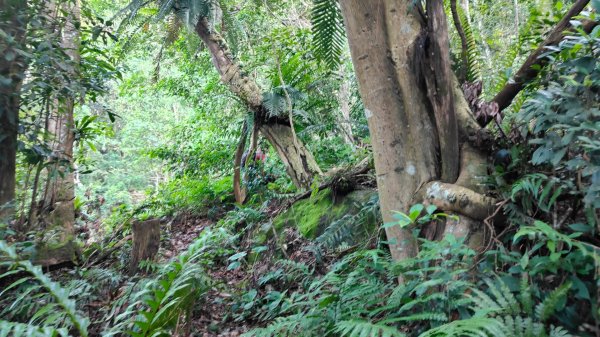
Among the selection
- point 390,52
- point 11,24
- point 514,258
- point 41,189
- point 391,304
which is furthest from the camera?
point 41,189

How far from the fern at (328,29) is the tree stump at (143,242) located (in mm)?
2474

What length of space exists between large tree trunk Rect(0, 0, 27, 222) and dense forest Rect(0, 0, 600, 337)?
19mm

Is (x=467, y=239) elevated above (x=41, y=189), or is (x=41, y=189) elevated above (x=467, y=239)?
(x=41, y=189)

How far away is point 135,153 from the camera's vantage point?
60.1 ft

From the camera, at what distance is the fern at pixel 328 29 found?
→ 3.26 meters

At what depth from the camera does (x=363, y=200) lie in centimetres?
409

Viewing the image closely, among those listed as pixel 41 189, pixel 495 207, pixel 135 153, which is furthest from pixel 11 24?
pixel 135 153

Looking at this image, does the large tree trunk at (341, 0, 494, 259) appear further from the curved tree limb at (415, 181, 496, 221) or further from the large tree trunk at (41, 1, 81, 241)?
the large tree trunk at (41, 1, 81, 241)

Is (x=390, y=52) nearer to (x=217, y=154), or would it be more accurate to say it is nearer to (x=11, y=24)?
(x=11, y=24)

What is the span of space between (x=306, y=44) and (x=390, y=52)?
458 cm

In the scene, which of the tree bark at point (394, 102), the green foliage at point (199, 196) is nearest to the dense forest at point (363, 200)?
the tree bark at point (394, 102)

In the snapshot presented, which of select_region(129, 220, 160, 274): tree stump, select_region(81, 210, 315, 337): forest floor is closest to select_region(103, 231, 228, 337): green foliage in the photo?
select_region(81, 210, 315, 337): forest floor

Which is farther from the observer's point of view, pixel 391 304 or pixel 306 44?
pixel 306 44

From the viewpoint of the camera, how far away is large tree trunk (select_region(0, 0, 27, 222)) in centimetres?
347
